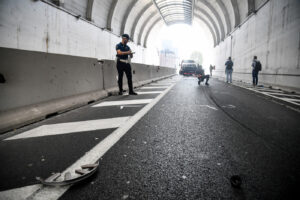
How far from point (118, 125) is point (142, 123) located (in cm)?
46

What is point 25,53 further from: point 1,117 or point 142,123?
point 142,123

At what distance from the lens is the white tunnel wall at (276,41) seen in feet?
39.6

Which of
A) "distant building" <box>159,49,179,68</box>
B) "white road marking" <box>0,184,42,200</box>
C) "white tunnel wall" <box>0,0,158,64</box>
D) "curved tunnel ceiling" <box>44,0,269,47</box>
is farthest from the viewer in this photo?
"distant building" <box>159,49,179,68</box>

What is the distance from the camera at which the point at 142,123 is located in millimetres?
4078

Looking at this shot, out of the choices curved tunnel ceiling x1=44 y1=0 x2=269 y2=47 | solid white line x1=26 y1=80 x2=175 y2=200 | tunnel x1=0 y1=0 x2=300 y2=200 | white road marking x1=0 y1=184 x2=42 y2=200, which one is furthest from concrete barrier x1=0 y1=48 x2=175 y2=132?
curved tunnel ceiling x1=44 y1=0 x2=269 y2=47

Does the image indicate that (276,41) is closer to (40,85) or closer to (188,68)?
(40,85)

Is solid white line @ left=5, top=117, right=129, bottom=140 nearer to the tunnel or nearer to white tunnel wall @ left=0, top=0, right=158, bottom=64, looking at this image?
the tunnel

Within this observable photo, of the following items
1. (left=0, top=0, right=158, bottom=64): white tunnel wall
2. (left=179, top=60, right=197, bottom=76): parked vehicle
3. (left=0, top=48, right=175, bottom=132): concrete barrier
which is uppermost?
(left=0, top=0, right=158, bottom=64): white tunnel wall

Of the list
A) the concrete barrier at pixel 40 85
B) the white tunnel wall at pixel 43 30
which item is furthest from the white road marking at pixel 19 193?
the white tunnel wall at pixel 43 30

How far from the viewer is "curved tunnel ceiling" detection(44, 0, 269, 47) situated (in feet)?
59.9

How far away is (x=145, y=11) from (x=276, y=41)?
21.3 metres

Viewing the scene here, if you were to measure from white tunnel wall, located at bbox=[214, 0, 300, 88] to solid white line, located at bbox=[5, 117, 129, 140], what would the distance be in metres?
11.0

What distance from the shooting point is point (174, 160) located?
7.98 ft

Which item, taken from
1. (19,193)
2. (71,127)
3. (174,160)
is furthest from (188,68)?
(19,193)
